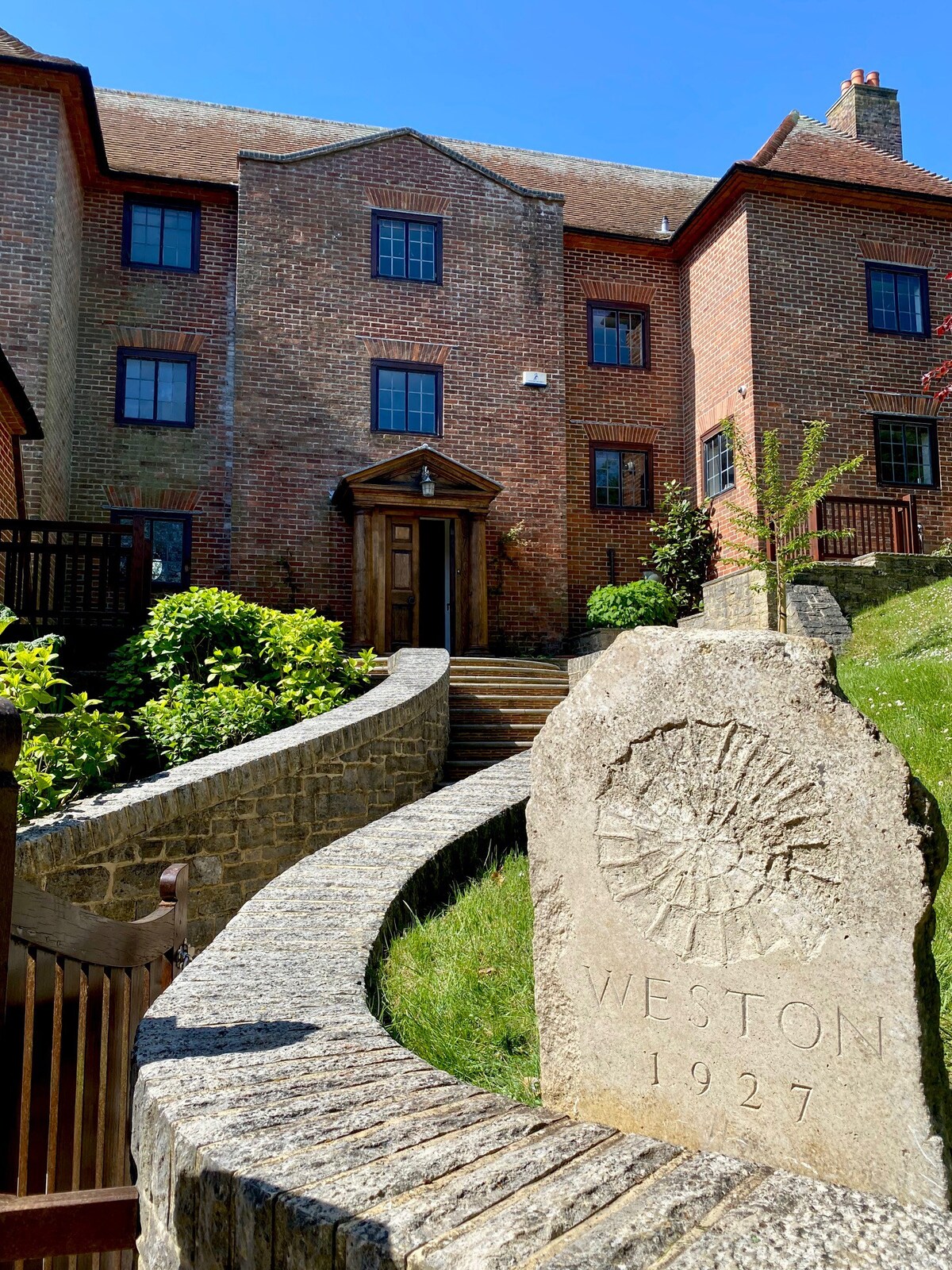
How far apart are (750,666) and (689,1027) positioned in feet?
2.80

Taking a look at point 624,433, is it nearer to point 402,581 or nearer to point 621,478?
point 621,478

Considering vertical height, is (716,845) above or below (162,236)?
below

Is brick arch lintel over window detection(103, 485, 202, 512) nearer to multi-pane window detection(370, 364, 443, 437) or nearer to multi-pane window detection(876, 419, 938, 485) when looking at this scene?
multi-pane window detection(370, 364, 443, 437)

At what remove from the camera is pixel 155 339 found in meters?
16.8

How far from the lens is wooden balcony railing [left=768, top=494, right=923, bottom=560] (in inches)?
594

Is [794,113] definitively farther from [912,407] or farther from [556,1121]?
[556,1121]

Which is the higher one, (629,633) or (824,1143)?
(629,633)

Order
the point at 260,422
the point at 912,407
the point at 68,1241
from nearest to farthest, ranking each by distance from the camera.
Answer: the point at 68,1241 < the point at 260,422 < the point at 912,407

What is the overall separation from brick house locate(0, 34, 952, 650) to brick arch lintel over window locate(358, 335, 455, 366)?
5cm

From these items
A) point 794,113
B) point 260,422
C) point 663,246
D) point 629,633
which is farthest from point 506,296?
point 629,633

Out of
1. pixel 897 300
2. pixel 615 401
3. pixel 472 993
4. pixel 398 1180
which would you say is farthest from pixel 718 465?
pixel 398 1180

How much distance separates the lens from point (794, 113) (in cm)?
1914

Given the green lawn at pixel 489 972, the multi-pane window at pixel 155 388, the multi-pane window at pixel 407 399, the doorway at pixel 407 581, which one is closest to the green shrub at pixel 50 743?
the green lawn at pixel 489 972

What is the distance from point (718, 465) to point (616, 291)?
413cm
